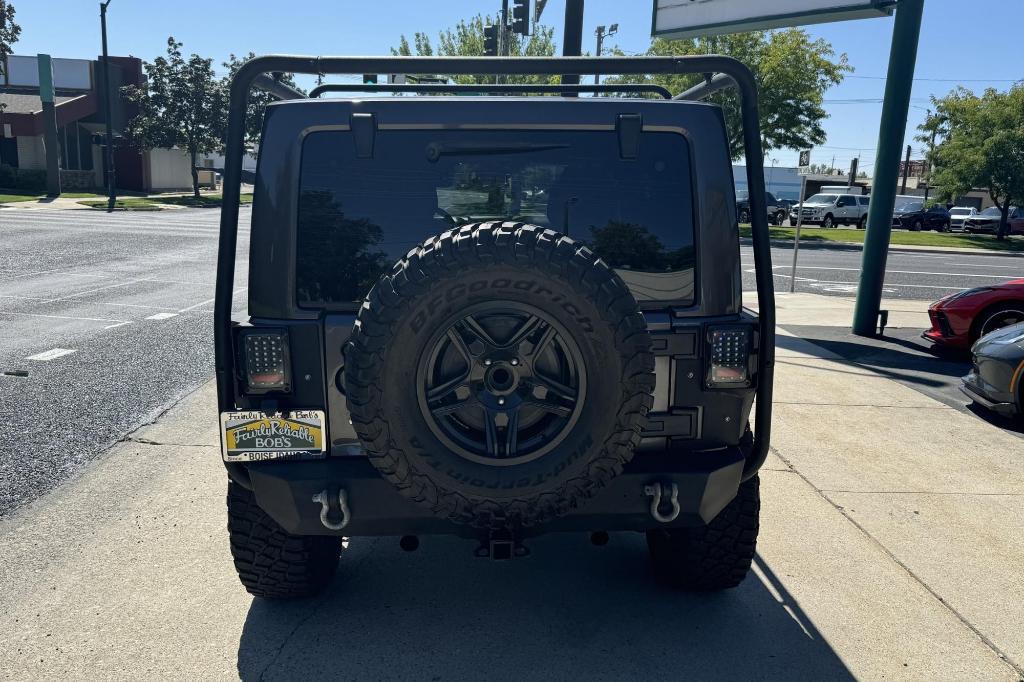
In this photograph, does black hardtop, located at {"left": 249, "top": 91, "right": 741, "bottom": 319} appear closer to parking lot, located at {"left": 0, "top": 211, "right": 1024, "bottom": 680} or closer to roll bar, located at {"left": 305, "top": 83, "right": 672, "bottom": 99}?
roll bar, located at {"left": 305, "top": 83, "right": 672, "bottom": 99}

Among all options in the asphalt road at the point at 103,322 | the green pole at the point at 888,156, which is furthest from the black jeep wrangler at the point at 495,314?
the green pole at the point at 888,156

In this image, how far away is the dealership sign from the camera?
1072cm

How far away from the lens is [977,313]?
877cm

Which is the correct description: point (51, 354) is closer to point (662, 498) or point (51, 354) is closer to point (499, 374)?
point (499, 374)

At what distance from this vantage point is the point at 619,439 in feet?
8.70

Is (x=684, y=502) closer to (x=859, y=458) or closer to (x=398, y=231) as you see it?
(x=398, y=231)

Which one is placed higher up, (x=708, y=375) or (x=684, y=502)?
(x=708, y=375)

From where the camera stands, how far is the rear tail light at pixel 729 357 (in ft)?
9.70

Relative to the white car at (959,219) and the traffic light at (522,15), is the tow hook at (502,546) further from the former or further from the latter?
the white car at (959,219)

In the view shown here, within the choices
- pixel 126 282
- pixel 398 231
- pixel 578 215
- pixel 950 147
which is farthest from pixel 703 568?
pixel 950 147

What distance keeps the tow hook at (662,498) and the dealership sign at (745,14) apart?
9479 mm

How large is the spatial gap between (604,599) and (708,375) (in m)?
1.25

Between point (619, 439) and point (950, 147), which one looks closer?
point (619, 439)

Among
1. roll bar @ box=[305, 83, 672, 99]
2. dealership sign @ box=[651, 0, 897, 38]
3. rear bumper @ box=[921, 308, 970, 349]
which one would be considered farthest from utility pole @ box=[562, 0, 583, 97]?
roll bar @ box=[305, 83, 672, 99]
